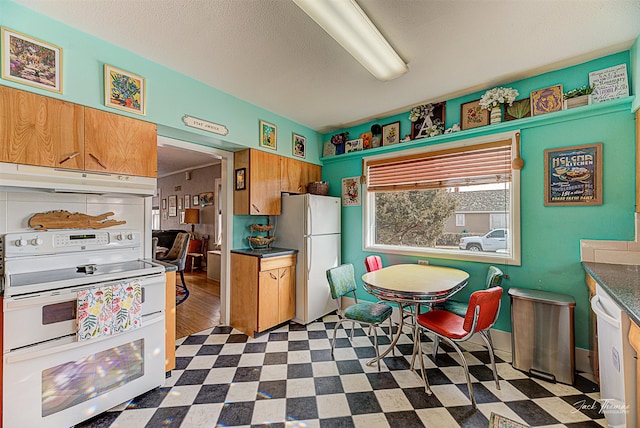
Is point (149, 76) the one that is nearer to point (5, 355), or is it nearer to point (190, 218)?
point (5, 355)

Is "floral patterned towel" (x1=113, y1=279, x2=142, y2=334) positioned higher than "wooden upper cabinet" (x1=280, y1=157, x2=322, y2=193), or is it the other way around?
"wooden upper cabinet" (x1=280, y1=157, x2=322, y2=193)

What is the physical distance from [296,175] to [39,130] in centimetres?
250

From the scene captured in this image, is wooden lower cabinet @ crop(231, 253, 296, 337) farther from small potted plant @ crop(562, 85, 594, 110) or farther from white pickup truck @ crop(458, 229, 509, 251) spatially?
small potted plant @ crop(562, 85, 594, 110)

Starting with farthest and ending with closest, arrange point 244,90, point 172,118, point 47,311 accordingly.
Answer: point 244,90 < point 172,118 < point 47,311

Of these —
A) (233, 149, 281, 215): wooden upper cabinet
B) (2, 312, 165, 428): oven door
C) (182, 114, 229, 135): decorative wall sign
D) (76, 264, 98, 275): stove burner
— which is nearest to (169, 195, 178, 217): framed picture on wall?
(233, 149, 281, 215): wooden upper cabinet

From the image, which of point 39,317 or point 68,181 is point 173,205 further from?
point 39,317

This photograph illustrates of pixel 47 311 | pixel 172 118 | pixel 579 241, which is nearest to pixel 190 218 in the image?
pixel 172 118

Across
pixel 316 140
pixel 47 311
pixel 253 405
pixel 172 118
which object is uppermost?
pixel 316 140

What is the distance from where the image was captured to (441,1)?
1.59 metres

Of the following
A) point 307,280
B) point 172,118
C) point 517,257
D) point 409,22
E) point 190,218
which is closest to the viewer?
point 409,22

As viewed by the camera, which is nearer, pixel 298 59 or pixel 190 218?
pixel 298 59

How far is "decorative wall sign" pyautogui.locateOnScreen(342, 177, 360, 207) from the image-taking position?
12.2ft

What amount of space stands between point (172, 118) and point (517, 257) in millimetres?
3510

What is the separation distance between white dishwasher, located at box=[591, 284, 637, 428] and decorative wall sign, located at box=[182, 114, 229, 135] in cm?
322
